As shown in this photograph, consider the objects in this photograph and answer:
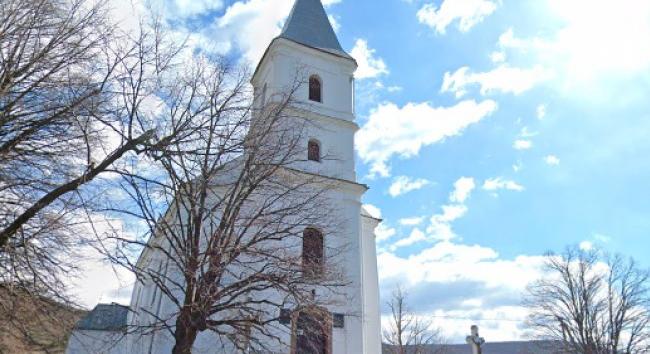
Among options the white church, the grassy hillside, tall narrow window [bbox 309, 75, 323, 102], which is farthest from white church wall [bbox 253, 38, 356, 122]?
the grassy hillside

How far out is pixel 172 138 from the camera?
8.91 m

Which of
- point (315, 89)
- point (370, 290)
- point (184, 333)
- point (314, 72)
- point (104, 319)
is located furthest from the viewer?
point (104, 319)

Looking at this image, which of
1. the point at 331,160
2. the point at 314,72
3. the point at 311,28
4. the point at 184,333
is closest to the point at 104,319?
the point at 331,160

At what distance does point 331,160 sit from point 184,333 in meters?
10.9

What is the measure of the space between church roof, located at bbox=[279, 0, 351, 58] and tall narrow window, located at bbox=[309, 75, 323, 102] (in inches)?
61.6

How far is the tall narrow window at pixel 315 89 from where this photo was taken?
21.4 meters

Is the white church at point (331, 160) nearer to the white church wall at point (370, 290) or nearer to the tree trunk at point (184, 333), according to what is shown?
the white church wall at point (370, 290)

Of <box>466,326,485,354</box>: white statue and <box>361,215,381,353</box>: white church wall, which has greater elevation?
<box>361,215,381,353</box>: white church wall

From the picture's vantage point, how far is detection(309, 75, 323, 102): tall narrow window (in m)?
21.4

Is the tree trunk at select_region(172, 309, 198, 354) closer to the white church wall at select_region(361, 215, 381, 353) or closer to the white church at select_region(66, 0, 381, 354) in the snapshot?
the white church at select_region(66, 0, 381, 354)

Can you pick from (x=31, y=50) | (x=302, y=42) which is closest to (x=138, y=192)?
(x=31, y=50)

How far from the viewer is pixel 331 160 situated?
19719 millimetres

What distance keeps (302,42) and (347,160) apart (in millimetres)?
6054

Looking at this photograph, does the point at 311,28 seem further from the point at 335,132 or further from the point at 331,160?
the point at 331,160
